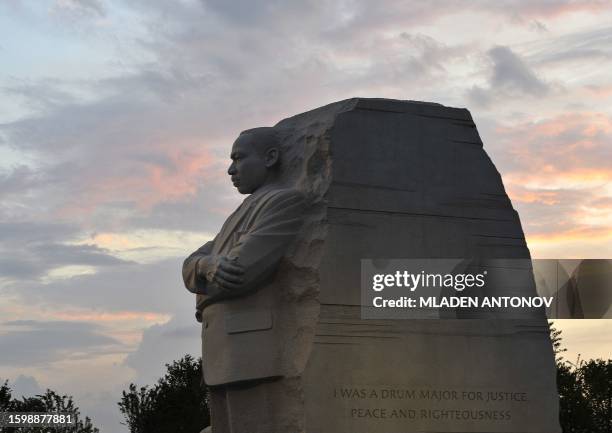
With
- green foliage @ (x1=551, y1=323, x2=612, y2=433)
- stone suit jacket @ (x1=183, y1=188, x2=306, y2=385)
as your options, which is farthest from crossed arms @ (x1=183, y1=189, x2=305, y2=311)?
green foliage @ (x1=551, y1=323, x2=612, y2=433)

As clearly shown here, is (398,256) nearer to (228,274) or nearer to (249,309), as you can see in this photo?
(249,309)

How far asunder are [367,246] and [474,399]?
1709 mm

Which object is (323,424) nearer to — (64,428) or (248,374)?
(248,374)

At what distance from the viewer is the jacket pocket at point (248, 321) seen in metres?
11.0

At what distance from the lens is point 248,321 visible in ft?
36.1

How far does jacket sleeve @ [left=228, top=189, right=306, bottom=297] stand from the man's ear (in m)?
0.67

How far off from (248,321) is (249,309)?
0.11m

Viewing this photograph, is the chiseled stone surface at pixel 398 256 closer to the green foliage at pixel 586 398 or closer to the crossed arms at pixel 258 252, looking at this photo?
the crossed arms at pixel 258 252

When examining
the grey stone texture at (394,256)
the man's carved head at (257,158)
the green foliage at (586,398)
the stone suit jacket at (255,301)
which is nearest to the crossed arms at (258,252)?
the stone suit jacket at (255,301)

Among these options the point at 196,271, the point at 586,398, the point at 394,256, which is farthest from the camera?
the point at 586,398

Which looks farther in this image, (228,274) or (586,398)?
(586,398)

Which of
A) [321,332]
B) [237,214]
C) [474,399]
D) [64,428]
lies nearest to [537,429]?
[474,399]

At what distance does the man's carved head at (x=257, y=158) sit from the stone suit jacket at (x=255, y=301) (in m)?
0.47

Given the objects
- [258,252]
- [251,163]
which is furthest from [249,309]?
[251,163]
